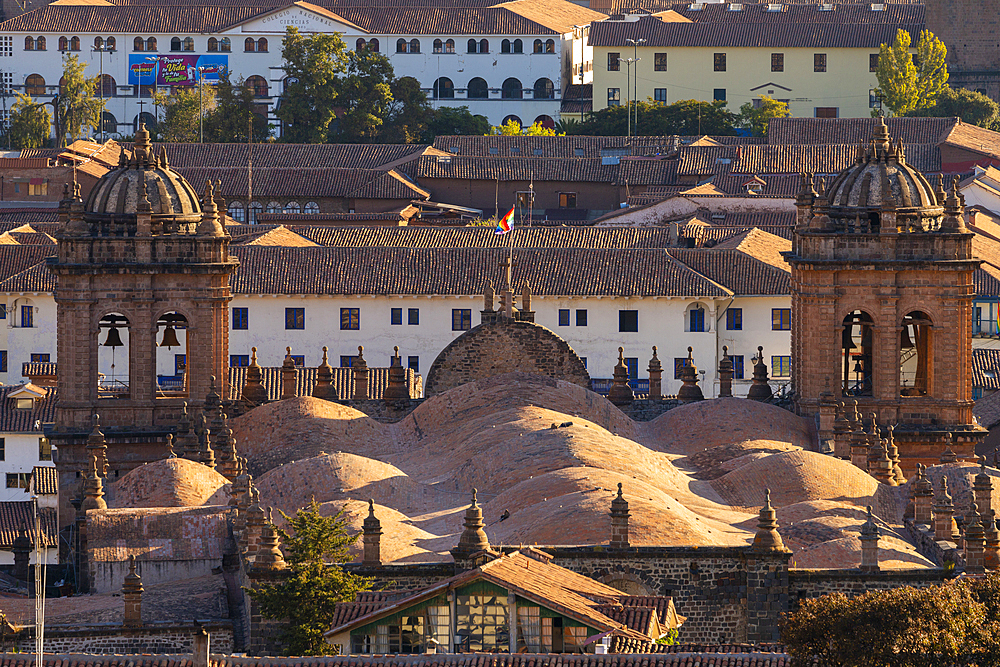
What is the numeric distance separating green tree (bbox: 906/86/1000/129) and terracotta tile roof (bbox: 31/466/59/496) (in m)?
93.1

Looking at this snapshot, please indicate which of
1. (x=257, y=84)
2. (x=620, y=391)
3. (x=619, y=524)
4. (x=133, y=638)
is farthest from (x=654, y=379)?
(x=257, y=84)

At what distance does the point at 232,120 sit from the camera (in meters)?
166

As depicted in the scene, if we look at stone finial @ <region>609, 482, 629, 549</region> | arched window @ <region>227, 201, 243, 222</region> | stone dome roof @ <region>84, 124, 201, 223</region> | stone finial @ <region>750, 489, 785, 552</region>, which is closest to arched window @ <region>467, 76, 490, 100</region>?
arched window @ <region>227, 201, 243, 222</region>

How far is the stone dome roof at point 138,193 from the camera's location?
216ft

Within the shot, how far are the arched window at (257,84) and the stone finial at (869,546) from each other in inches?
5622

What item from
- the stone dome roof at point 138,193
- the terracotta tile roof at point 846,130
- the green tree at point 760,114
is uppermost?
the green tree at point 760,114

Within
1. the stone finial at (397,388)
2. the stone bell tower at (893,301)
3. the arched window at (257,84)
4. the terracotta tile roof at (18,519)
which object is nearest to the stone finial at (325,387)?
the stone finial at (397,388)

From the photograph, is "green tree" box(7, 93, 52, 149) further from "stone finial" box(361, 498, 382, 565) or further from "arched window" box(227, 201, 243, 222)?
"stone finial" box(361, 498, 382, 565)

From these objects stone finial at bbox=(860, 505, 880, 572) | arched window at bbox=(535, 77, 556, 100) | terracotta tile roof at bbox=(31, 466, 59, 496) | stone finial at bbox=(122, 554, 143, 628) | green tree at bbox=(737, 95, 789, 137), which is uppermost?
arched window at bbox=(535, 77, 556, 100)

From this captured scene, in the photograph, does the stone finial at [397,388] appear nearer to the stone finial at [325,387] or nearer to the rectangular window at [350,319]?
the stone finial at [325,387]

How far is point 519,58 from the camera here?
191250 millimetres

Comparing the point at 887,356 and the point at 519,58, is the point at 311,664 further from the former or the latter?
the point at 519,58

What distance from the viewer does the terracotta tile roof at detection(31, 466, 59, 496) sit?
88.6 m

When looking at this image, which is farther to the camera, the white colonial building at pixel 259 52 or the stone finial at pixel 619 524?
the white colonial building at pixel 259 52
